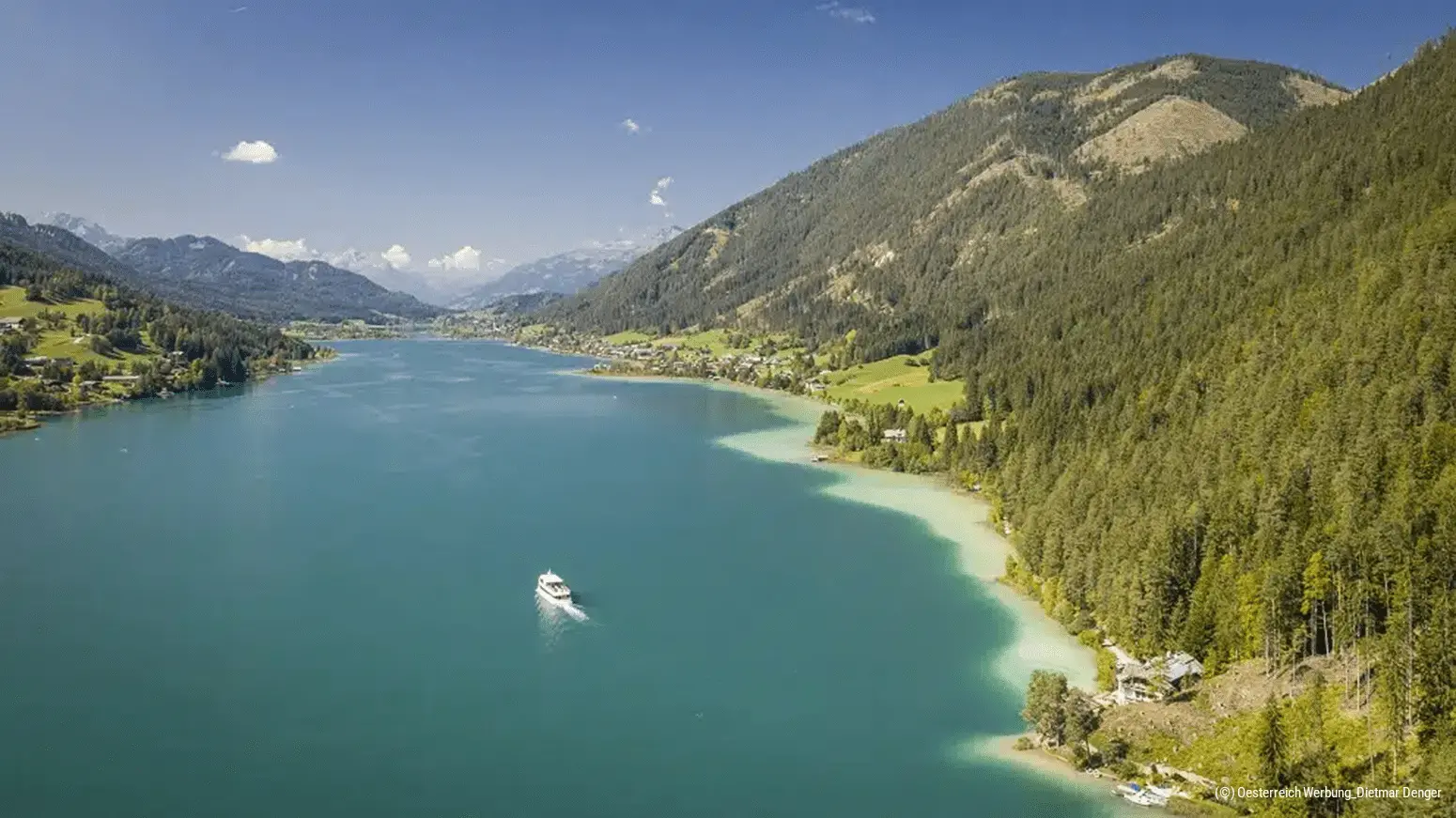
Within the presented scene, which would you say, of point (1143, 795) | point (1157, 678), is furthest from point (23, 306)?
point (1143, 795)

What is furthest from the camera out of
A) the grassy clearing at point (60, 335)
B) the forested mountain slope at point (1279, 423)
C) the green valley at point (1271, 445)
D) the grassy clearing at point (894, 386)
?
the grassy clearing at point (60, 335)

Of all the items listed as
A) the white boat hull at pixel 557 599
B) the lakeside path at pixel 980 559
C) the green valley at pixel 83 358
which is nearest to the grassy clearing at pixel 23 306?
the green valley at pixel 83 358

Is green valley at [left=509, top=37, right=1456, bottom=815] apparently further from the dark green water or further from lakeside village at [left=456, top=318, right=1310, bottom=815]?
the dark green water

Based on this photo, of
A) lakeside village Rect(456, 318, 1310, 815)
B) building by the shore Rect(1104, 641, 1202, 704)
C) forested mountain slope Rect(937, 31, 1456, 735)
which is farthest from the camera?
building by the shore Rect(1104, 641, 1202, 704)

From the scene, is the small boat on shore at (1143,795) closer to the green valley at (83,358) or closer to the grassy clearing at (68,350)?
the green valley at (83,358)

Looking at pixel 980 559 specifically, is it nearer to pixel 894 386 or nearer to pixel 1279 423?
pixel 1279 423

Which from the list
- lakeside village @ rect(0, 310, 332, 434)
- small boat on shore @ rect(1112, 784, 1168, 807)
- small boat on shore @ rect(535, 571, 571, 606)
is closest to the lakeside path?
small boat on shore @ rect(1112, 784, 1168, 807)

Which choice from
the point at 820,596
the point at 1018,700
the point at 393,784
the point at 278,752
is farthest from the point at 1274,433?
the point at 278,752
